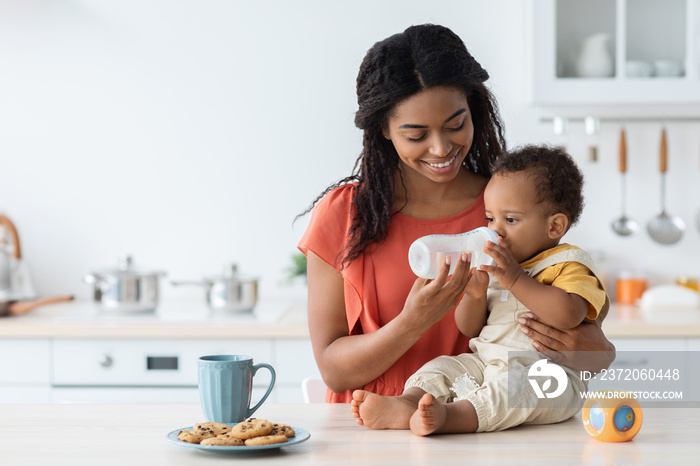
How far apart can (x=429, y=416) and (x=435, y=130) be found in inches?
21.0

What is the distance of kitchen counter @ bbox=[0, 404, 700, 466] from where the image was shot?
0.96 meters

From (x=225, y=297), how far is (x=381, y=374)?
4.07ft

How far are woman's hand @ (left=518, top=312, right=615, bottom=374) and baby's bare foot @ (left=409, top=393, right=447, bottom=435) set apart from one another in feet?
0.86

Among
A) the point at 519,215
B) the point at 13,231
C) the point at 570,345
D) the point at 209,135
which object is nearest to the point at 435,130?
the point at 519,215

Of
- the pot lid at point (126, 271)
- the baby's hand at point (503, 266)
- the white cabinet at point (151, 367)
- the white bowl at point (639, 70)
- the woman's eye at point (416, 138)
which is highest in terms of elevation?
the white bowl at point (639, 70)

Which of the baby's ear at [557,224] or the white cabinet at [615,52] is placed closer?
the baby's ear at [557,224]

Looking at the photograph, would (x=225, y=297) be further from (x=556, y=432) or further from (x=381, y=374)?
(x=556, y=432)

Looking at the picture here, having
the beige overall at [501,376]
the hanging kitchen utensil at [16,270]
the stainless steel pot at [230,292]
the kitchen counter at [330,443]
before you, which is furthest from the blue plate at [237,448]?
the hanging kitchen utensil at [16,270]

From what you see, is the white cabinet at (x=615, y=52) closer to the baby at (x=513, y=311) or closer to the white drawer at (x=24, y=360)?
the baby at (x=513, y=311)

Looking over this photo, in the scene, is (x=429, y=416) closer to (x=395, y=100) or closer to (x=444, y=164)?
(x=444, y=164)

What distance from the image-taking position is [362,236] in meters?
1.48

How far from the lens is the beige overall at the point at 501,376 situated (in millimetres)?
1104

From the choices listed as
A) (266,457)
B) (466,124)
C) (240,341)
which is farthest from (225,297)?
(266,457)

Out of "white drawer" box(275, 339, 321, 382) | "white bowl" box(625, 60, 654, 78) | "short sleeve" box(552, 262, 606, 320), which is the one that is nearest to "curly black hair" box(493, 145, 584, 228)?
"short sleeve" box(552, 262, 606, 320)
